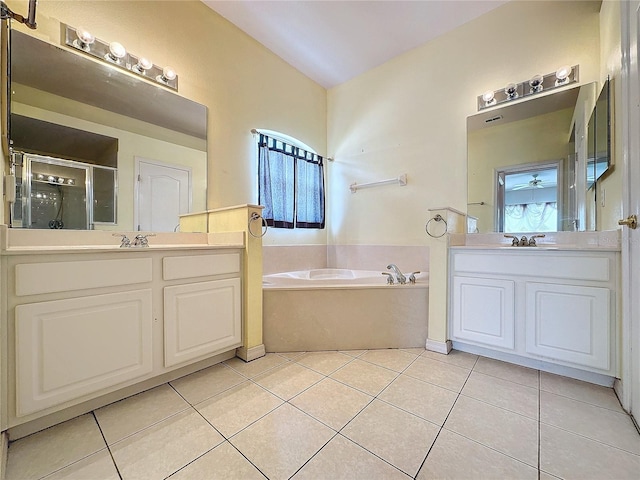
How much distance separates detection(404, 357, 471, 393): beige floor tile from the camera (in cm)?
157

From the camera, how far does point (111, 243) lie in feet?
5.66

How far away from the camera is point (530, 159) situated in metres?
2.14

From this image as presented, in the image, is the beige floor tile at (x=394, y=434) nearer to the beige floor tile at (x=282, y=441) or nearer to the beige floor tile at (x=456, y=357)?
the beige floor tile at (x=282, y=441)

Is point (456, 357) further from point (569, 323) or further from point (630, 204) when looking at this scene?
point (630, 204)

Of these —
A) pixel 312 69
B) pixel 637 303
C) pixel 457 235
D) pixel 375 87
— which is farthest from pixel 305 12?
pixel 637 303

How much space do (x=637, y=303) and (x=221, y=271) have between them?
2.15m

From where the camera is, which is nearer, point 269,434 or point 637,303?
point 269,434

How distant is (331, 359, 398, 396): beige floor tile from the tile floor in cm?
1

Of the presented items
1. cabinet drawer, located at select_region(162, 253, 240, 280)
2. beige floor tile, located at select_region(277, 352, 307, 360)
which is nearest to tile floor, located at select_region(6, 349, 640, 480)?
beige floor tile, located at select_region(277, 352, 307, 360)

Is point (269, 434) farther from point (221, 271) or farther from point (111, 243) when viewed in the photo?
point (111, 243)

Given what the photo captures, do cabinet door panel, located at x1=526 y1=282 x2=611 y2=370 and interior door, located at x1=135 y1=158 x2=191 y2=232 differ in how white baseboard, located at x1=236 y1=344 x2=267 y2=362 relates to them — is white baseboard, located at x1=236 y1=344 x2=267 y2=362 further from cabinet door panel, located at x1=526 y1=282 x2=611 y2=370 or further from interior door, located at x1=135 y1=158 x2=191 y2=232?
cabinet door panel, located at x1=526 y1=282 x2=611 y2=370

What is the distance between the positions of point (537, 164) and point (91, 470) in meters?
3.08

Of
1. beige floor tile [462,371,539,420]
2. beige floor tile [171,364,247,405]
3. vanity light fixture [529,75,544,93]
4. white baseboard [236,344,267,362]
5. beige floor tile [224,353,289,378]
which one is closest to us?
beige floor tile [462,371,539,420]

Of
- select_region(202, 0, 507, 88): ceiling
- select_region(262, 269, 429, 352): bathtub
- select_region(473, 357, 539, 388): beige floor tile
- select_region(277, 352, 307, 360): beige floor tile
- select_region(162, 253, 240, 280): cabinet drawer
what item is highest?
select_region(202, 0, 507, 88): ceiling
